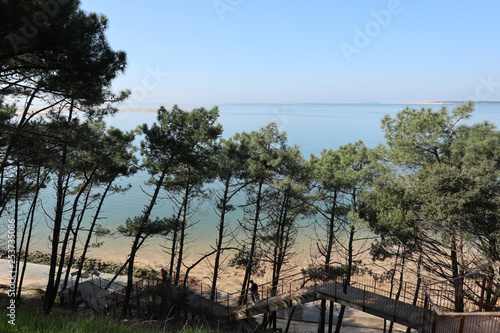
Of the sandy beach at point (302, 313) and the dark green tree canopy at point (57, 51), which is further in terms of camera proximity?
the sandy beach at point (302, 313)

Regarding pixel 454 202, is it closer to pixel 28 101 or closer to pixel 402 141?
pixel 402 141

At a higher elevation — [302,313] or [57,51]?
[57,51]

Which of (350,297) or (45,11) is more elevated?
(45,11)

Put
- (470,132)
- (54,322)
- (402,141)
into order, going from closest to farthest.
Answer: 1. (54,322)
2. (470,132)
3. (402,141)

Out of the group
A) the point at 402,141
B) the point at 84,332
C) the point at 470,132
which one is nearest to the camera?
the point at 84,332

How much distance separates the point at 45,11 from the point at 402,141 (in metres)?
12.9

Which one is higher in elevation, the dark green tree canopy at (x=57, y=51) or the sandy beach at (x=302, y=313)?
the dark green tree canopy at (x=57, y=51)

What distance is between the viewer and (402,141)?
13.8 m

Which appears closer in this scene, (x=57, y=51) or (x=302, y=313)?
(x=57, y=51)

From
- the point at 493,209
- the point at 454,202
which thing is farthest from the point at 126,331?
the point at 493,209

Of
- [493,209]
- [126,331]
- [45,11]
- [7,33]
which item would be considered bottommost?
[126,331]

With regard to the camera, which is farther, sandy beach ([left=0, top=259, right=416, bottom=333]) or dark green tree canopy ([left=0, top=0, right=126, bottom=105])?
sandy beach ([left=0, top=259, right=416, bottom=333])

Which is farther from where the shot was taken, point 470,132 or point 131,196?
point 131,196

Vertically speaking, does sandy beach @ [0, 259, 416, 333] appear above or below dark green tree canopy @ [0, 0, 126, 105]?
below
